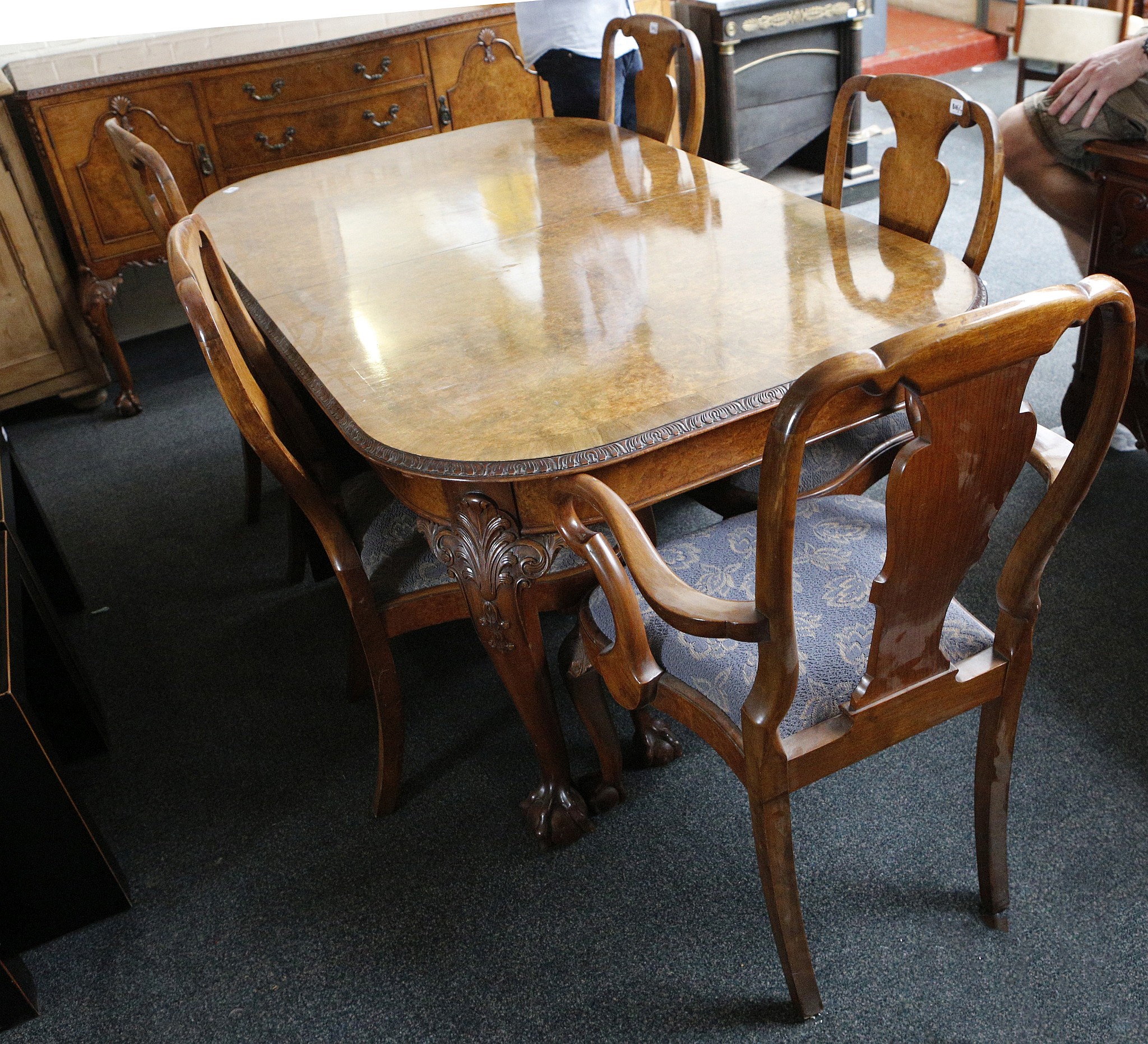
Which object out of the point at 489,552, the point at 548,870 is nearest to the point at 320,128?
the point at 489,552

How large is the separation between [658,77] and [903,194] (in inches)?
35.1

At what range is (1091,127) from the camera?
2020 mm

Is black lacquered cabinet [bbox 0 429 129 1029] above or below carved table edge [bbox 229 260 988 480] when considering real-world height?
below

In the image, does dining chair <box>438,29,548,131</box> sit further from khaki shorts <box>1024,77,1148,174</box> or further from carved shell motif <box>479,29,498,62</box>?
khaki shorts <box>1024,77,1148,174</box>

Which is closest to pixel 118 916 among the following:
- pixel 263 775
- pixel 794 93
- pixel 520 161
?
pixel 263 775

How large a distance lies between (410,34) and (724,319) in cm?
222

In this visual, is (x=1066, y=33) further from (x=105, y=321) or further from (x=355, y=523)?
(x=355, y=523)

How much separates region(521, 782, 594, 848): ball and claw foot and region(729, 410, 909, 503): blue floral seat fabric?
564 millimetres

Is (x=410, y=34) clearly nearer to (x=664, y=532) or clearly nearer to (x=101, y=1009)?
(x=664, y=532)

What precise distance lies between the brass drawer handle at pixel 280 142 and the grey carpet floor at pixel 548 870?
1678 millimetres

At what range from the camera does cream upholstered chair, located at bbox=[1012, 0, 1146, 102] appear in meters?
4.04

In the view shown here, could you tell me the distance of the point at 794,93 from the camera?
12.0 ft

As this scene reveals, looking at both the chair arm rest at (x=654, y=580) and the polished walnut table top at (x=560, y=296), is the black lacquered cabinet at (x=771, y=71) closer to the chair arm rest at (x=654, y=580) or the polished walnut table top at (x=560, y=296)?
the polished walnut table top at (x=560, y=296)

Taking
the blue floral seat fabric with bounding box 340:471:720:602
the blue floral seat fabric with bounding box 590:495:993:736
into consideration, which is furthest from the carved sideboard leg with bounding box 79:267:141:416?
the blue floral seat fabric with bounding box 590:495:993:736
